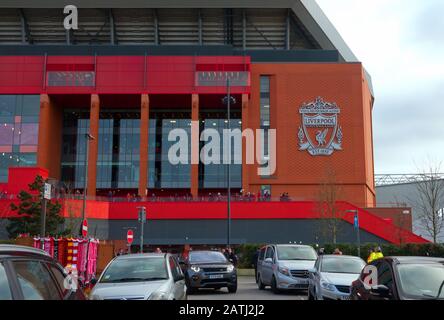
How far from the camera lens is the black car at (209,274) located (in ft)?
55.2

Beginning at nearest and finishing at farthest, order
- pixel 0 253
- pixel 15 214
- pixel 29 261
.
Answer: pixel 0 253, pixel 29 261, pixel 15 214

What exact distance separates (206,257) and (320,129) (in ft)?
140

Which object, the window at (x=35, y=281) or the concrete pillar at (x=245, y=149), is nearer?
the window at (x=35, y=281)

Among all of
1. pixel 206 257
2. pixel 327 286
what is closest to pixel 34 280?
pixel 327 286

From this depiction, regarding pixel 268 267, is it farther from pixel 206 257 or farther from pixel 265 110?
pixel 265 110

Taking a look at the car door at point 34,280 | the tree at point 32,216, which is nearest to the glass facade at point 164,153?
the tree at point 32,216

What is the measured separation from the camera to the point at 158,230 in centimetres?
5153

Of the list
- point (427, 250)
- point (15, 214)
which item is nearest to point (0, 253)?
point (427, 250)

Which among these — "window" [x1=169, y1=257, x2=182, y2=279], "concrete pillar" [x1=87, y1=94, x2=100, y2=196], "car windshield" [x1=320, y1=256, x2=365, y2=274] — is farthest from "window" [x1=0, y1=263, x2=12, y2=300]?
"concrete pillar" [x1=87, y1=94, x2=100, y2=196]

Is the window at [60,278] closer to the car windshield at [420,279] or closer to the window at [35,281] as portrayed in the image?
the window at [35,281]

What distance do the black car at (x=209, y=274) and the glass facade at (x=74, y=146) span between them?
4749cm

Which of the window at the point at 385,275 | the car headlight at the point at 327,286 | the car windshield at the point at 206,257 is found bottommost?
the car headlight at the point at 327,286
